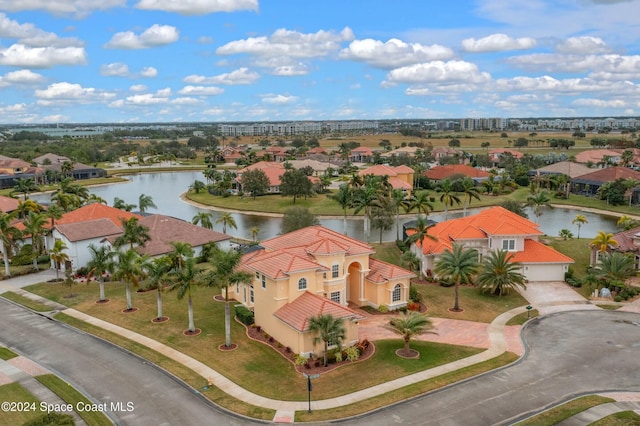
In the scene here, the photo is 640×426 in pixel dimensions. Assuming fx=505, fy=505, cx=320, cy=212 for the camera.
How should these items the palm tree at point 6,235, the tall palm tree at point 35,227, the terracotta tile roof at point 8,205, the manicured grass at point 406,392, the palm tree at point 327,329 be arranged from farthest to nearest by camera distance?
1. the terracotta tile roof at point 8,205
2. the tall palm tree at point 35,227
3. the palm tree at point 6,235
4. the palm tree at point 327,329
5. the manicured grass at point 406,392

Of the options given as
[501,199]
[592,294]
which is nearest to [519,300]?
[592,294]

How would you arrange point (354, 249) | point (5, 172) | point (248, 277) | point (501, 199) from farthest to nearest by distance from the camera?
point (5, 172)
point (501, 199)
point (354, 249)
point (248, 277)

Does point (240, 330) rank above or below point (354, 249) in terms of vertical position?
below

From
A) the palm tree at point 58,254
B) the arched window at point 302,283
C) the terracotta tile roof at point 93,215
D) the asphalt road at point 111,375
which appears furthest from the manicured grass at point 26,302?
the arched window at point 302,283

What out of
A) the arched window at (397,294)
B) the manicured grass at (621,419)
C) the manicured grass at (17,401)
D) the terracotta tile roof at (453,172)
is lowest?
the manicured grass at (621,419)

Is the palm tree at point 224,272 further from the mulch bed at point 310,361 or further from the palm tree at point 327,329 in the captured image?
the palm tree at point 327,329

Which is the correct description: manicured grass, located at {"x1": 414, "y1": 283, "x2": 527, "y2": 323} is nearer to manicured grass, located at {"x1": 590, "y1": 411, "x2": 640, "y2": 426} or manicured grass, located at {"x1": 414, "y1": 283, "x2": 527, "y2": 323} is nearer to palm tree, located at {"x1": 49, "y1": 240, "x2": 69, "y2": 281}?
manicured grass, located at {"x1": 590, "y1": 411, "x2": 640, "y2": 426}

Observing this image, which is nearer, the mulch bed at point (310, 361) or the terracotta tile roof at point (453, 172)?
the mulch bed at point (310, 361)

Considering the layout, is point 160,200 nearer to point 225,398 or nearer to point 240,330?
point 240,330
